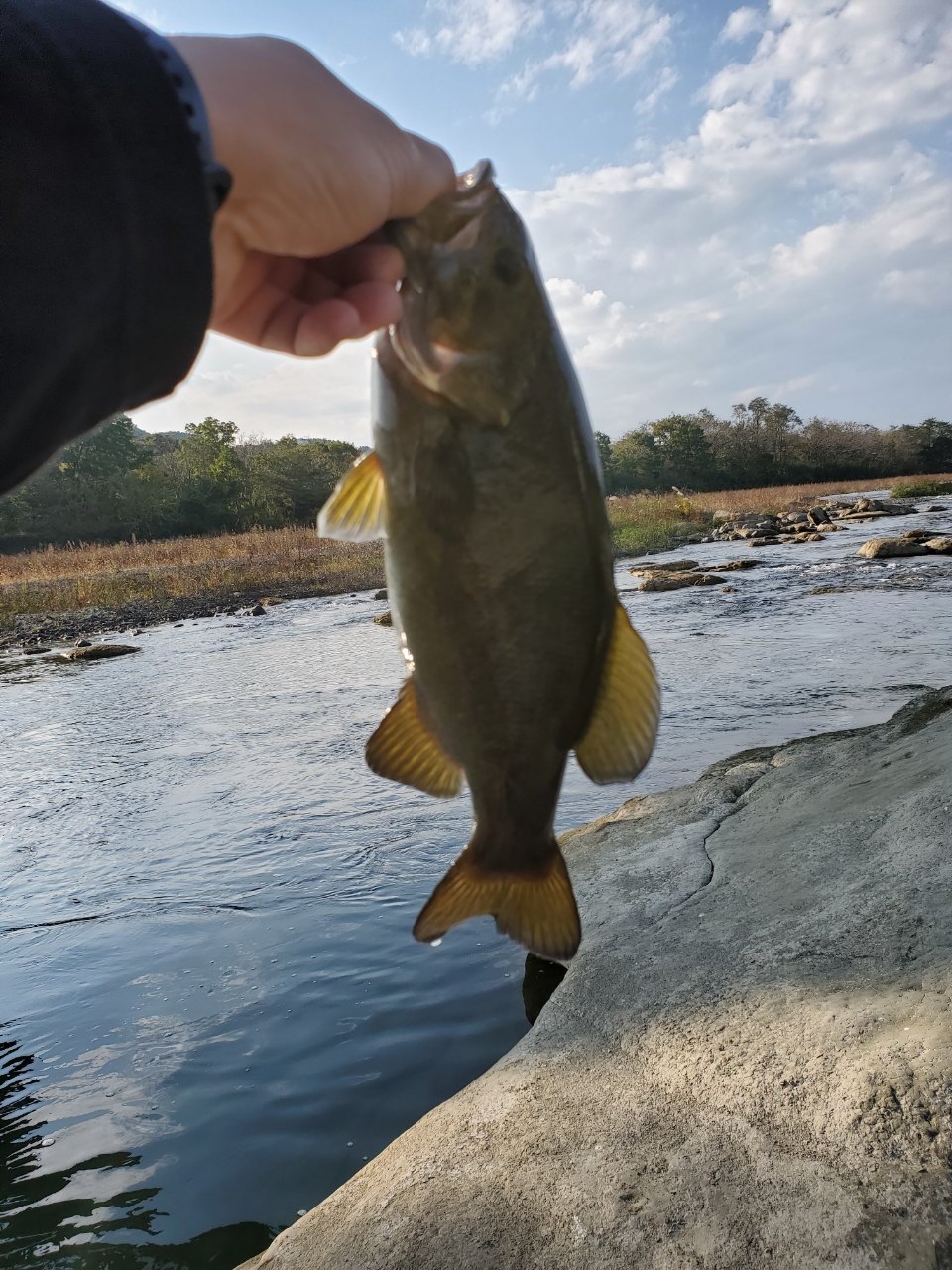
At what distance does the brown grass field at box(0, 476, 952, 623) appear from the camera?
1048 inches

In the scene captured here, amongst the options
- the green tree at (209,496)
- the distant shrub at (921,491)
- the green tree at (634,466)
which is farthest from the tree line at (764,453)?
the green tree at (209,496)

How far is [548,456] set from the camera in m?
1.51

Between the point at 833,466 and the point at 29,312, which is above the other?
the point at 833,466

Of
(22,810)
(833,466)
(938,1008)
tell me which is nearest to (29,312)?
(938,1008)

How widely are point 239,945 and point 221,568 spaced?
86.7 feet

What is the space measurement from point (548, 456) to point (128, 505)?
197 feet

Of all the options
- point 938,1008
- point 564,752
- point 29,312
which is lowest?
point 938,1008

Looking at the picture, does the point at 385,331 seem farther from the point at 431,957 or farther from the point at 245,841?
the point at 245,841

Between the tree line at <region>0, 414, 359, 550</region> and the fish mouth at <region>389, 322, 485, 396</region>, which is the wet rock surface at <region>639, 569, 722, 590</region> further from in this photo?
the tree line at <region>0, 414, 359, 550</region>

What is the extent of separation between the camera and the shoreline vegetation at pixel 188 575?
23984 mm

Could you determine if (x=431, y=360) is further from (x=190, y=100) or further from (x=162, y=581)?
(x=162, y=581)

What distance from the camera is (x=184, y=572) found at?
1187 inches

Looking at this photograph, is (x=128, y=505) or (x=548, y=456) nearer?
(x=548, y=456)

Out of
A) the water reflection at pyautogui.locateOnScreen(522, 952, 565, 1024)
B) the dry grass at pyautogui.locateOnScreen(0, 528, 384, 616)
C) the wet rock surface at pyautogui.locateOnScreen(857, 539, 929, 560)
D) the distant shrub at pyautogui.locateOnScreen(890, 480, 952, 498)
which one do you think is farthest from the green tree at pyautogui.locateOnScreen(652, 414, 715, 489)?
the water reflection at pyautogui.locateOnScreen(522, 952, 565, 1024)
